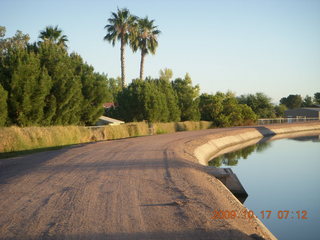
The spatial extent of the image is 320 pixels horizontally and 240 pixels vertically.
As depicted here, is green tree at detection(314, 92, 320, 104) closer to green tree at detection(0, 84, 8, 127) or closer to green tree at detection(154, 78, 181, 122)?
green tree at detection(154, 78, 181, 122)

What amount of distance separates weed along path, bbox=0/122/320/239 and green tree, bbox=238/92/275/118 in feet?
→ 240

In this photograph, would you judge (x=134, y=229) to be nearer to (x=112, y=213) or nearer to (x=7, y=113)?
(x=112, y=213)

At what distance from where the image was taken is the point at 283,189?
1745cm

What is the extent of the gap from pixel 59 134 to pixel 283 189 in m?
15.2

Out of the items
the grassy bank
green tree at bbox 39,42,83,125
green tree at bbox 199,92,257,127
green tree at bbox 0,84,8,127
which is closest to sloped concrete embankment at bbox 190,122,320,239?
green tree at bbox 199,92,257,127

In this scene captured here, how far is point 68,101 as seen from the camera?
104 feet

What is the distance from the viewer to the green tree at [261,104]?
8497 cm

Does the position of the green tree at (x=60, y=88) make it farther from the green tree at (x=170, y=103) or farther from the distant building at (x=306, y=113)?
Result: the distant building at (x=306, y=113)

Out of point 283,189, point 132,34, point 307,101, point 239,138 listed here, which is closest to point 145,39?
point 132,34

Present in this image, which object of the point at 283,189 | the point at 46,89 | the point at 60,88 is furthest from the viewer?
the point at 60,88

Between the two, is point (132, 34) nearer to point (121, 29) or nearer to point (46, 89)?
point (121, 29)

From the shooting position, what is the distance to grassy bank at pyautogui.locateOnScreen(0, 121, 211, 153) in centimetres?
2062

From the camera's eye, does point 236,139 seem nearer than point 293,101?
Yes

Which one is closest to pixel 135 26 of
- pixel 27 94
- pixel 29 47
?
pixel 29 47
